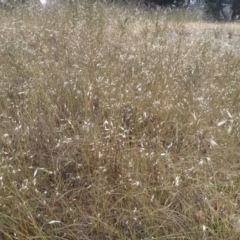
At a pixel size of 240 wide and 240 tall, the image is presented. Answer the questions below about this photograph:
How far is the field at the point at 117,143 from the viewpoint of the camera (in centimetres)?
123

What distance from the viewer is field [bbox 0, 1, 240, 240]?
1229mm

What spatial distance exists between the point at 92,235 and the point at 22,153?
55 cm

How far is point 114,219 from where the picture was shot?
1.28 m

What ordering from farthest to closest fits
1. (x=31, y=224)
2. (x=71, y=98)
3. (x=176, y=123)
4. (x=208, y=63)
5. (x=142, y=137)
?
1. (x=208, y=63)
2. (x=71, y=98)
3. (x=176, y=123)
4. (x=142, y=137)
5. (x=31, y=224)

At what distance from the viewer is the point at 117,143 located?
5.34ft

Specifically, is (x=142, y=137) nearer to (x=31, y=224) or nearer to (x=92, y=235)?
(x=92, y=235)

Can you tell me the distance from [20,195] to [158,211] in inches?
22.8

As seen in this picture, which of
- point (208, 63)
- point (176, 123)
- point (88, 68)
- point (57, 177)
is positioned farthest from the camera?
point (208, 63)

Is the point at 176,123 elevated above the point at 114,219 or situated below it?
above

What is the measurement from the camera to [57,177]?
1.48 metres

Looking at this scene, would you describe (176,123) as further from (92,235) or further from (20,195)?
(20,195)

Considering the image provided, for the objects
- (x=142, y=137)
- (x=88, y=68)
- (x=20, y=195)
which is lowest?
(x=20, y=195)

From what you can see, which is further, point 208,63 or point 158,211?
point 208,63

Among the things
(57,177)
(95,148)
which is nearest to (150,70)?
(95,148)
